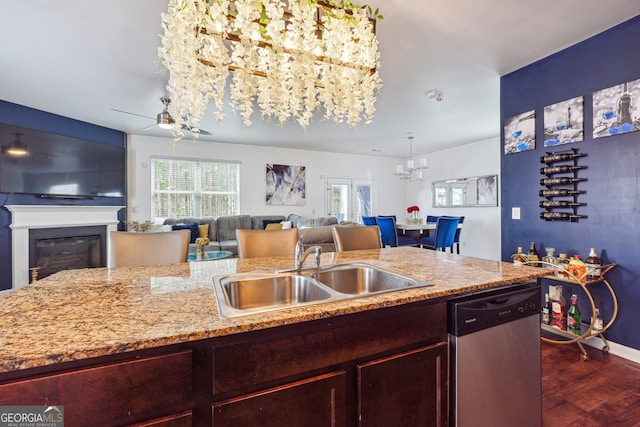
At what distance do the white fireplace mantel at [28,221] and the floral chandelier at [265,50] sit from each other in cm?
388

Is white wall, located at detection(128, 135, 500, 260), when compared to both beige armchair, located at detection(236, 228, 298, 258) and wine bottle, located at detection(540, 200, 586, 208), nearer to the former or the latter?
wine bottle, located at detection(540, 200, 586, 208)

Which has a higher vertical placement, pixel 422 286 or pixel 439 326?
pixel 422 286

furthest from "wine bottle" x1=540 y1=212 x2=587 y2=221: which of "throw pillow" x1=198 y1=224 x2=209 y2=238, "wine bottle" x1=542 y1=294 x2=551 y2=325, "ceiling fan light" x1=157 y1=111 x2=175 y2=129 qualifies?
"throw pillow" x1=198 y1=224 x2=209 y2=238

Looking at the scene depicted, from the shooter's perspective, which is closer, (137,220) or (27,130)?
(27,130)

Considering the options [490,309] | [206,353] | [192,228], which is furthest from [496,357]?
[192,228]

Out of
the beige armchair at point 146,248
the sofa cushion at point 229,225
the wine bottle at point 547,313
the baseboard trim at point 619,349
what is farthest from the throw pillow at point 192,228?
the baseboard trim at point 619,349

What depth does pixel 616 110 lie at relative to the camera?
2.21 m

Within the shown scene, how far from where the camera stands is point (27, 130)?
3783 mm

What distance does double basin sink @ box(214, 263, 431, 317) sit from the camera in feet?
3.99

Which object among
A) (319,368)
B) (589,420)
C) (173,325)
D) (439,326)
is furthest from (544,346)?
(173,325)

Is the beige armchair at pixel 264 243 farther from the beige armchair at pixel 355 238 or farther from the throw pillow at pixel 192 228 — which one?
the throw pillow at pixel 192 228

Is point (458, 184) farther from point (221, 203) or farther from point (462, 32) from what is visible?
point (221, 203)

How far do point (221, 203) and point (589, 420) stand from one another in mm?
5891

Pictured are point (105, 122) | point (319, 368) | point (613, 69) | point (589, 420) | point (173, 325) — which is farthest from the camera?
point (105, 122)
